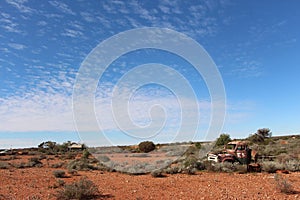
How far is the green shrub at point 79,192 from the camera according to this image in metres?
9.77

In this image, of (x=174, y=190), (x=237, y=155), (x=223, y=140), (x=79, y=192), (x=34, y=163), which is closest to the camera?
(x=79, y=192)

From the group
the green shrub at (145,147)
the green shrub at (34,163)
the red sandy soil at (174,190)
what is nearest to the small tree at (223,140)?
the green shrub at (145,147)

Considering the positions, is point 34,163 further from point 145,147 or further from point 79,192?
point 145,147

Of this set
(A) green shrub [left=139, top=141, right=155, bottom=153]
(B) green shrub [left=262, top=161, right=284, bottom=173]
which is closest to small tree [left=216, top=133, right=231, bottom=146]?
(A) green shrub [left=139, top=141, right=155, bottom=153]

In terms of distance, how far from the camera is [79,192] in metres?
9.88

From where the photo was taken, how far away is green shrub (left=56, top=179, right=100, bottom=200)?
9.77 m

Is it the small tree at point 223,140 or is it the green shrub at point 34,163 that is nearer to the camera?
the green shrub at point 34,163

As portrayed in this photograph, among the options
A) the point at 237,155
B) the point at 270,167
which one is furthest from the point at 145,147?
the point at 270,167

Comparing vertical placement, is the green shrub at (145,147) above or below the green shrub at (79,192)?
above

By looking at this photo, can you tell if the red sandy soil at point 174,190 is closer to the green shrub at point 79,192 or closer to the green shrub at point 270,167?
the green shrub at point 79,192

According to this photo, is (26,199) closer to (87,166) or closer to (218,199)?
(218,199)

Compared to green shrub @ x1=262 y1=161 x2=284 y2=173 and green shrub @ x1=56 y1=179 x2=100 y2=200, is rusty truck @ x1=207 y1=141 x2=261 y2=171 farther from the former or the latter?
green shrub @ x1=56 y1=179 x2=100 y2=200

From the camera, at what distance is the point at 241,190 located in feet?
35.5

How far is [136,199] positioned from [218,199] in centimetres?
267
